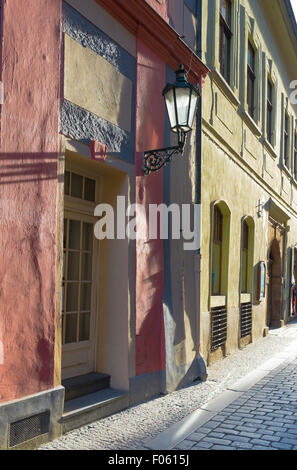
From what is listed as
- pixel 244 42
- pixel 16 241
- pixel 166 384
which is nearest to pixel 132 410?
pixel 166 384

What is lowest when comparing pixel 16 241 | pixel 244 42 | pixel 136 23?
pixel 16 241

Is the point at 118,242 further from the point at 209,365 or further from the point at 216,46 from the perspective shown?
the point at 216,46

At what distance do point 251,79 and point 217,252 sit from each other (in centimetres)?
486

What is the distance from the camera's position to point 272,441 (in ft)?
15.3

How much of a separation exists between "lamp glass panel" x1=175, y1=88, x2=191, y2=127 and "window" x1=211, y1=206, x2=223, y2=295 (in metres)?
3.86

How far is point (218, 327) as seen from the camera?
920cm

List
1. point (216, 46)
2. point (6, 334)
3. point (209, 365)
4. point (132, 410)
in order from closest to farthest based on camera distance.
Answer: point (6, 334) → point (132, 410) → point (209, 365) → point (216, 46)

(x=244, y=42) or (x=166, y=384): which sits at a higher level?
(x=244, y=42)

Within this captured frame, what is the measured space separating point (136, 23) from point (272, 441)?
4.80 metres

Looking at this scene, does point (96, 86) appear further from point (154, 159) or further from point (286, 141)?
point (286, 141)

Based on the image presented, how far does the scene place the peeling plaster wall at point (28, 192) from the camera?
4.23 metres

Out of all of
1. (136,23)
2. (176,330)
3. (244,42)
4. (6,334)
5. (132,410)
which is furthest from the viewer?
(244,42)

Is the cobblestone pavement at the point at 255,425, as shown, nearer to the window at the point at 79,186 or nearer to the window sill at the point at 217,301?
the window sill at the point at 217,301

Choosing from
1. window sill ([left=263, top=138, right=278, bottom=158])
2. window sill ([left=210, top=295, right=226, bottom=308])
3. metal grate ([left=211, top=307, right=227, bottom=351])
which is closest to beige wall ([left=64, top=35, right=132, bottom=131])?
window sill ([left=210, top=295, right=226, bottom=308])
